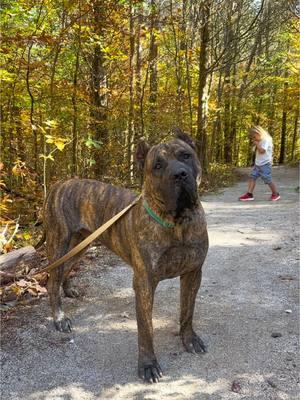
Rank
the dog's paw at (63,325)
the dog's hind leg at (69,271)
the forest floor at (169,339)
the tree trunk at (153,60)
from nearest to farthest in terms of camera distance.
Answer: the forest floor at (169,339), the dog's paw at (63,325), the dog's hind leg at (69,271), the tree trunk at (153,60)

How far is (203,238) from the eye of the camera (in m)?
3.22

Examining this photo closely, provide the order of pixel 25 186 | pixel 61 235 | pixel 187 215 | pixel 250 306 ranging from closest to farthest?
pixel 187 215, pixel 61 235, pixel 250 306, pixel 25 186

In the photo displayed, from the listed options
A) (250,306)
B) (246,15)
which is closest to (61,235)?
(250,306)

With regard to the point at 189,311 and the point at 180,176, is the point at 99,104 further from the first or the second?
the point at 180,176

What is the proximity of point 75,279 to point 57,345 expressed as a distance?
1.60m

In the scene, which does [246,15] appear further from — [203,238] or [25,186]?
[203,238]

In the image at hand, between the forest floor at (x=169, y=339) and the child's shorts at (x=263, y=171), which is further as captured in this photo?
the child's shorts at (x=263, y=171)

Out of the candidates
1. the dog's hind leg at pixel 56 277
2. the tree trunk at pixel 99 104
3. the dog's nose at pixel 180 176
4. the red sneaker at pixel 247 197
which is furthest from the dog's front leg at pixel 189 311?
the red sneaker at pixel 247 197

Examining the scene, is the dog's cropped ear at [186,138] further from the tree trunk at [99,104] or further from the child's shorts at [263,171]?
the child's shorts at [263,171]

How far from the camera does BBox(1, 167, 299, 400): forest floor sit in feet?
10.1

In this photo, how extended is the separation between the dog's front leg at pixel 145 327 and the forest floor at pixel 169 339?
0.09 m

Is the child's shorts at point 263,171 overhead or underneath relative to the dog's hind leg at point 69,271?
overhead

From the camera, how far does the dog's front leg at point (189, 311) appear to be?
351cm

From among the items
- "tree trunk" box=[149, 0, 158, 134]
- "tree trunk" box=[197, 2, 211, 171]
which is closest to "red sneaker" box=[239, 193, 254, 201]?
"tree trunk" box=[197, 2, 211, 171]
